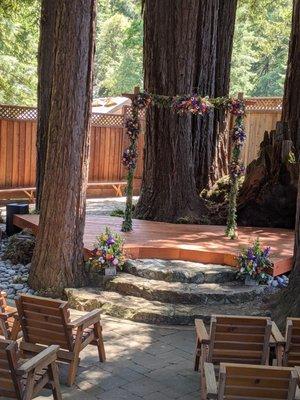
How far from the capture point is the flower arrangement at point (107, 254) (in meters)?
7.14

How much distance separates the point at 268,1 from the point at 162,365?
1388cm

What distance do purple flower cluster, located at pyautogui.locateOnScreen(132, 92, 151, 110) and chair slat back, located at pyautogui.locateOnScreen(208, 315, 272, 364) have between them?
470 centimetres

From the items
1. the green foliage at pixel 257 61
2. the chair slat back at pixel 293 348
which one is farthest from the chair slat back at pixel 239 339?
the green foliage at pixel 257 61

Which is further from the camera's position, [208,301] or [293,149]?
[293,149]

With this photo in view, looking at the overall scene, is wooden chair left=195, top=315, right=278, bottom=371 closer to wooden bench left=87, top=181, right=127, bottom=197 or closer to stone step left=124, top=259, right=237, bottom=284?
stone step left=124, top=259, right=237, bottom=284

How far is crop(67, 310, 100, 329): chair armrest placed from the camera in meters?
4.62

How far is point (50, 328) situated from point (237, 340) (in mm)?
1447

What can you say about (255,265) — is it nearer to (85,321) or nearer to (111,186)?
(85,321)

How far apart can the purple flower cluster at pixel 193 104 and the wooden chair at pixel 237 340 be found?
4431 millimetres

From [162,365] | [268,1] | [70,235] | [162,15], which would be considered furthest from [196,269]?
[268,1]

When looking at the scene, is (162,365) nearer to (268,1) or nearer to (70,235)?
(70,235)

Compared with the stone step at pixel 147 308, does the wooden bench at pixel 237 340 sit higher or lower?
higher

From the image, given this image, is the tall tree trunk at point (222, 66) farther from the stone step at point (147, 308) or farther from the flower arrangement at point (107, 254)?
the stone step at point (147, 308)

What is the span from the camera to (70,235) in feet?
23.1
